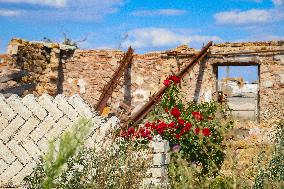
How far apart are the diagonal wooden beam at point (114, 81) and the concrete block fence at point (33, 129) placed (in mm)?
4534

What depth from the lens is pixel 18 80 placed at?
367 inches

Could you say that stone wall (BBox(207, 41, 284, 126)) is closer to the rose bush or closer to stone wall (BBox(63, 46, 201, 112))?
stone wall (BBox(63, 46, 201, 112))

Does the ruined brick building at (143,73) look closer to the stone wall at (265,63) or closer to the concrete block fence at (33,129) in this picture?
the stone wall at (265,63)

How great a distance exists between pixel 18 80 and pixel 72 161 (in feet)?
18.2

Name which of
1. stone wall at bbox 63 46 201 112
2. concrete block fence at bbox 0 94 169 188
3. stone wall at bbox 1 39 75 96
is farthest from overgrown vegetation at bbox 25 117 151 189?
stone wall at bbox 63 46 201 112

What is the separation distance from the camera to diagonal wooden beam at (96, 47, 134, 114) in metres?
9.89

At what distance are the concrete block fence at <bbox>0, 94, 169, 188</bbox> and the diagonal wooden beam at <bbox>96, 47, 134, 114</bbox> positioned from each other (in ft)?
14.9

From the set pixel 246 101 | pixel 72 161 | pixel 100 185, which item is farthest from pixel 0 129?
pixel 246 101

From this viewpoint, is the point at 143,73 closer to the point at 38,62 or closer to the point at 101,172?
the point at 38,62

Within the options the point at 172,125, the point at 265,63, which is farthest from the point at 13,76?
the point at 265,63

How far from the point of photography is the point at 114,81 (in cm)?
1016

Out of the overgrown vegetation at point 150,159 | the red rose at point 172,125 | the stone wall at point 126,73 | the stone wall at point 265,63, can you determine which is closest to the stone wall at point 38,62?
the stone wall at point 126,73

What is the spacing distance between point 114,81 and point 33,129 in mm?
5138

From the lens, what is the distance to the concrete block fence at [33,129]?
16.2ft
